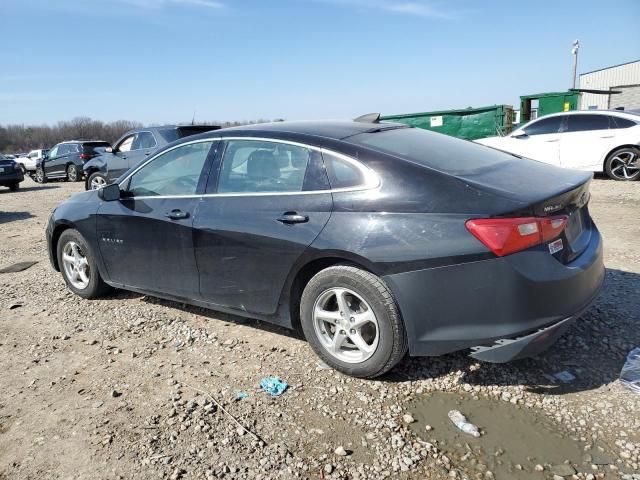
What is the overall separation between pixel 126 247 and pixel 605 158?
10.5 m

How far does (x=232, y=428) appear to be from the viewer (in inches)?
109

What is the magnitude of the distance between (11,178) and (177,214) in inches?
648

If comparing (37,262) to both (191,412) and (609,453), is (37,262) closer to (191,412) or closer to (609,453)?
(191,412)

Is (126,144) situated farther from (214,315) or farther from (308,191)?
(308,191)

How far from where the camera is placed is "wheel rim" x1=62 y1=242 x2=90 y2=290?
16.1 feet

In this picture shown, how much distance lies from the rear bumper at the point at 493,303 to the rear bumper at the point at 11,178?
1818 centimetres

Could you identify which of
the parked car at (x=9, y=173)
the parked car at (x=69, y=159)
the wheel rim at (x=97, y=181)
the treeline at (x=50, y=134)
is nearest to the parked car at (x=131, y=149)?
the wheel rim at (x=97, y=181)

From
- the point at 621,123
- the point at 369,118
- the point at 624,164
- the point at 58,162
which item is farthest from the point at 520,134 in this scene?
the point at 58,162

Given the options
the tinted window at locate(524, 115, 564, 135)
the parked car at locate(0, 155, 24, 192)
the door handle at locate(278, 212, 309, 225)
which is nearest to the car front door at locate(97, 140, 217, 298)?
the door handle at locate(278, 212, 309, 225)

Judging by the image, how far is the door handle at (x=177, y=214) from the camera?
12.6ft

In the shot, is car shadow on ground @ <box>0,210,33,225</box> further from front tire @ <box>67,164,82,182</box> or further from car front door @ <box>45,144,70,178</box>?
car front door @ <box>45,144,70,178</box>

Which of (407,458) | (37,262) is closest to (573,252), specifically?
(407,458)

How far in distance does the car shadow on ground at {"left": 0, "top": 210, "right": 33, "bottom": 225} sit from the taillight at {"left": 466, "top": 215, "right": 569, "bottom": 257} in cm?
1071

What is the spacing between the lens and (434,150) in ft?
11.0
